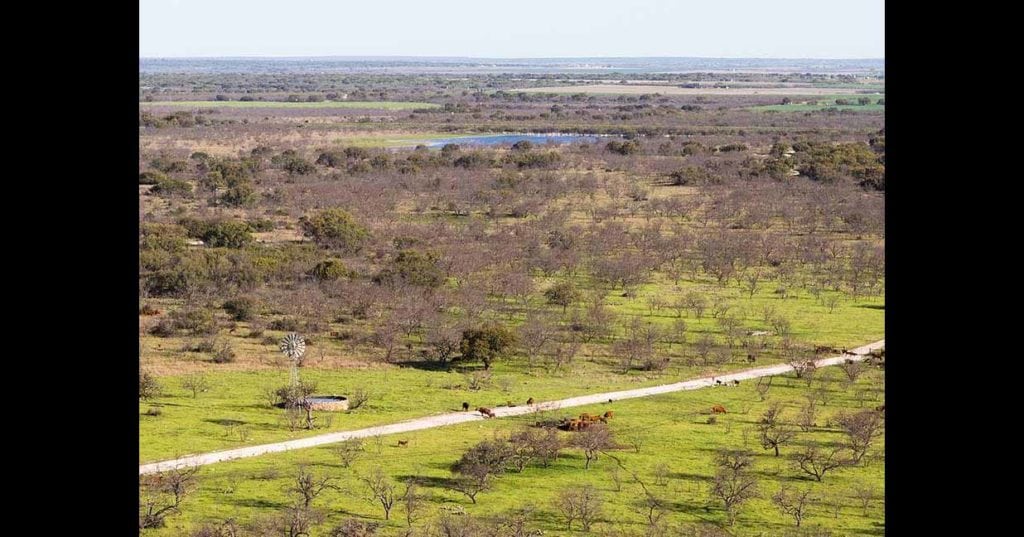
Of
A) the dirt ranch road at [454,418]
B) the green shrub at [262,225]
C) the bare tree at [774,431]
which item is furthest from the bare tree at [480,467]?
the green shrub at [262,225]

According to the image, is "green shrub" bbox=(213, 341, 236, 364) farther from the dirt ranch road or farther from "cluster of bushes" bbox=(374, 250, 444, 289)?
"cluster of bushes" bbox=(374, 250, 444, 289)

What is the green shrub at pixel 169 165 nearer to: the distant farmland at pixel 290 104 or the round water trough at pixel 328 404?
the round water trough at pixel 328 404

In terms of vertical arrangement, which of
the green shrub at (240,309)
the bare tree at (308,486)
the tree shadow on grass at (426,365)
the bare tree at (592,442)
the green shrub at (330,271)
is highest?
the green shrub at (330,271)

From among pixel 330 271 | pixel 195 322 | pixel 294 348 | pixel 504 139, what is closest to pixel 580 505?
pixel 294 348

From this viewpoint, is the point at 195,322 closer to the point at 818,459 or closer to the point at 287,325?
the point at 287,325
